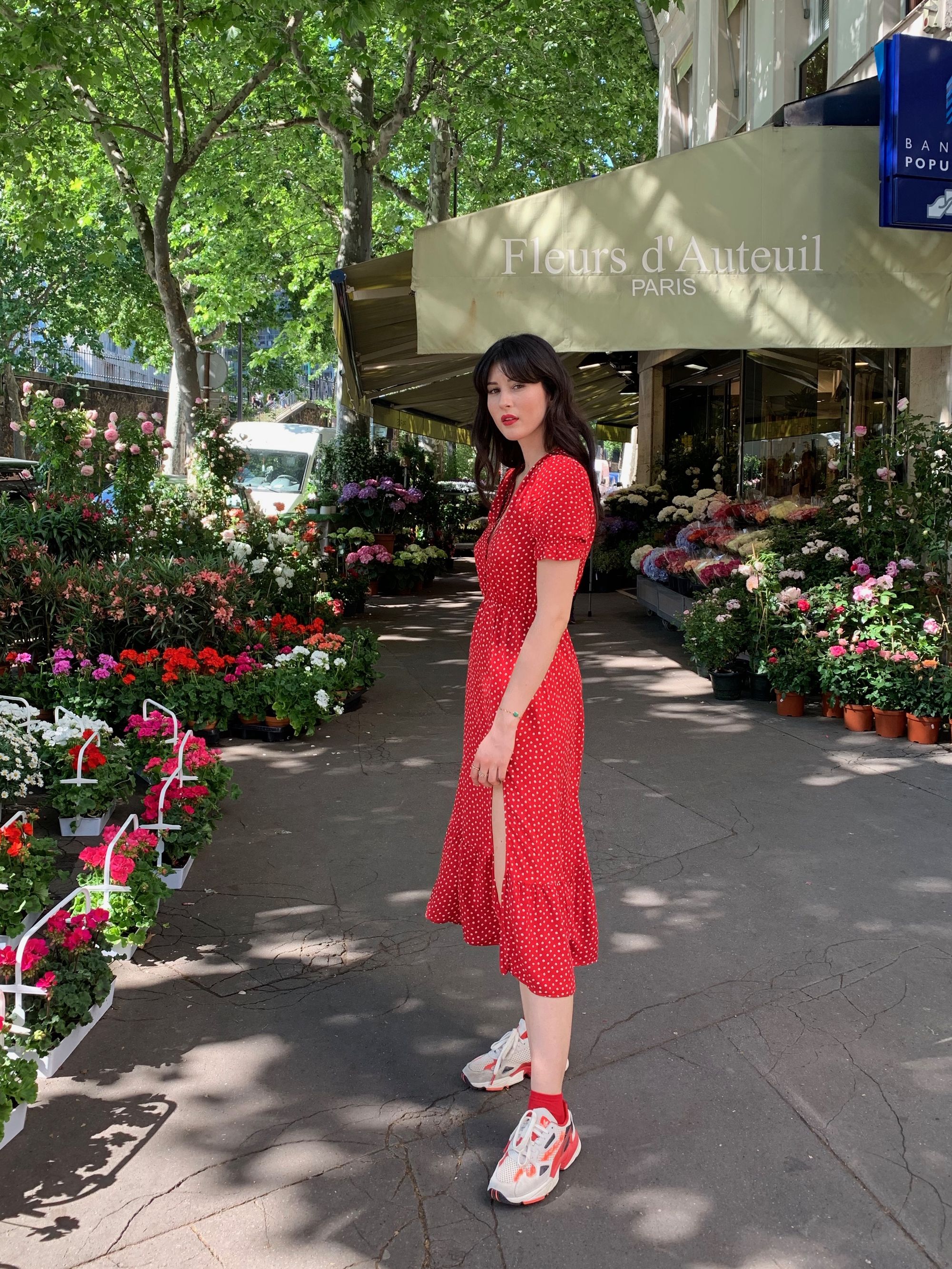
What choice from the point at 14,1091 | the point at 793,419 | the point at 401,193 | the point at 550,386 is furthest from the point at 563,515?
the point at 401,193

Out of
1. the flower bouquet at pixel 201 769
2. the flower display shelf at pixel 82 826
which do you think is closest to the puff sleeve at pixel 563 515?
the flower bouquet at pixel 201 769

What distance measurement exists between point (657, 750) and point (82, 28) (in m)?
9.46

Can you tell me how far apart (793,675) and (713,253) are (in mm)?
2670

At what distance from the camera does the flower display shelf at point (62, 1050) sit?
10.3 ft

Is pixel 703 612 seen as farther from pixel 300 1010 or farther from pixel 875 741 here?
pixel 300 1010

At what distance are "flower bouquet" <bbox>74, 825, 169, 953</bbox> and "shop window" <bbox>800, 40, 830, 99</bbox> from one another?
29.0ft

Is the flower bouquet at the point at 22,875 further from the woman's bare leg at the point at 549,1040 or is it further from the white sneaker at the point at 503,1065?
the woman's bare leg at the point at 549,1040

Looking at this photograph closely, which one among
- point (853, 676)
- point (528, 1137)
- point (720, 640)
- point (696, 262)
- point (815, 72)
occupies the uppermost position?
point (815, 72)

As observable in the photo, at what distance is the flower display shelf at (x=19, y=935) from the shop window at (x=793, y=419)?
6791mm

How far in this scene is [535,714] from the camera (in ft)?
9.11

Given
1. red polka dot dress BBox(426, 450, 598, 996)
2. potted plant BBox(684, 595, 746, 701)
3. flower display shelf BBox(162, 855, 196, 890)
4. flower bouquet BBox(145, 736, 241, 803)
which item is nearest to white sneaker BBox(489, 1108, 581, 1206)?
red polka dot dress BBox(426, 450, 598, 996)

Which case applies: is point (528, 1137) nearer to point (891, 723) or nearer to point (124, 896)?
point (124, 896)

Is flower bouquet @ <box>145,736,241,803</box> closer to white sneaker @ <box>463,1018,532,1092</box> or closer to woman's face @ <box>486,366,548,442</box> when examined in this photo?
white sneaker @ <box>463,1018,532,1092</box>

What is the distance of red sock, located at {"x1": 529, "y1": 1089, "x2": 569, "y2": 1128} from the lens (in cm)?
277
